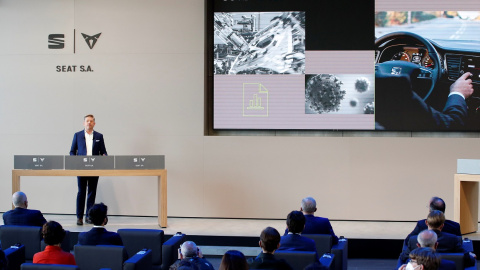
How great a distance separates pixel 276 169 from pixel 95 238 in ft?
14.2

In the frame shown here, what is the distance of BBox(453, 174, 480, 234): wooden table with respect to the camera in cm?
671

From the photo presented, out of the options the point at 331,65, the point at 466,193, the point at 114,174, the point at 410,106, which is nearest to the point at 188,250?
the point at 114,174

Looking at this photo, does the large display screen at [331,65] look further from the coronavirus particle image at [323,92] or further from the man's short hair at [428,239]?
the man's short hair at [428,239]

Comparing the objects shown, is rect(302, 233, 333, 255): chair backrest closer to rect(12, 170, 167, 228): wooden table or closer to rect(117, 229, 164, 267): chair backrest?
rect(117, 229, 164, 267): chair backrest

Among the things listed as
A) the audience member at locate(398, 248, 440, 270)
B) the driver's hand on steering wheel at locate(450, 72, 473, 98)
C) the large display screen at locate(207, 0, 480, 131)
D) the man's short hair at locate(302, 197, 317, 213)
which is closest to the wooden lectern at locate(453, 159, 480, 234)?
the large display screen at locate(207, 0, 480, 131)

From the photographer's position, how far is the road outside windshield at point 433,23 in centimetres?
830

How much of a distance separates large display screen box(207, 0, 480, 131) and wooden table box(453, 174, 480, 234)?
1599 millimetres

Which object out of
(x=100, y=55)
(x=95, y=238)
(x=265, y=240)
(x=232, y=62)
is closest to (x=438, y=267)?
(x=265, y=240)

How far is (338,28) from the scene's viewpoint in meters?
8.50

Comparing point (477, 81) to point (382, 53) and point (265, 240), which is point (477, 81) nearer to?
point (382, 53)

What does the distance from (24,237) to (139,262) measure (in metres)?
1.36

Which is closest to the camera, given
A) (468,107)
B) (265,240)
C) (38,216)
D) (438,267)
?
(438,267)

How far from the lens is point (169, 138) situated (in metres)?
8.70

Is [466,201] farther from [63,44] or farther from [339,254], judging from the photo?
[63,44]
